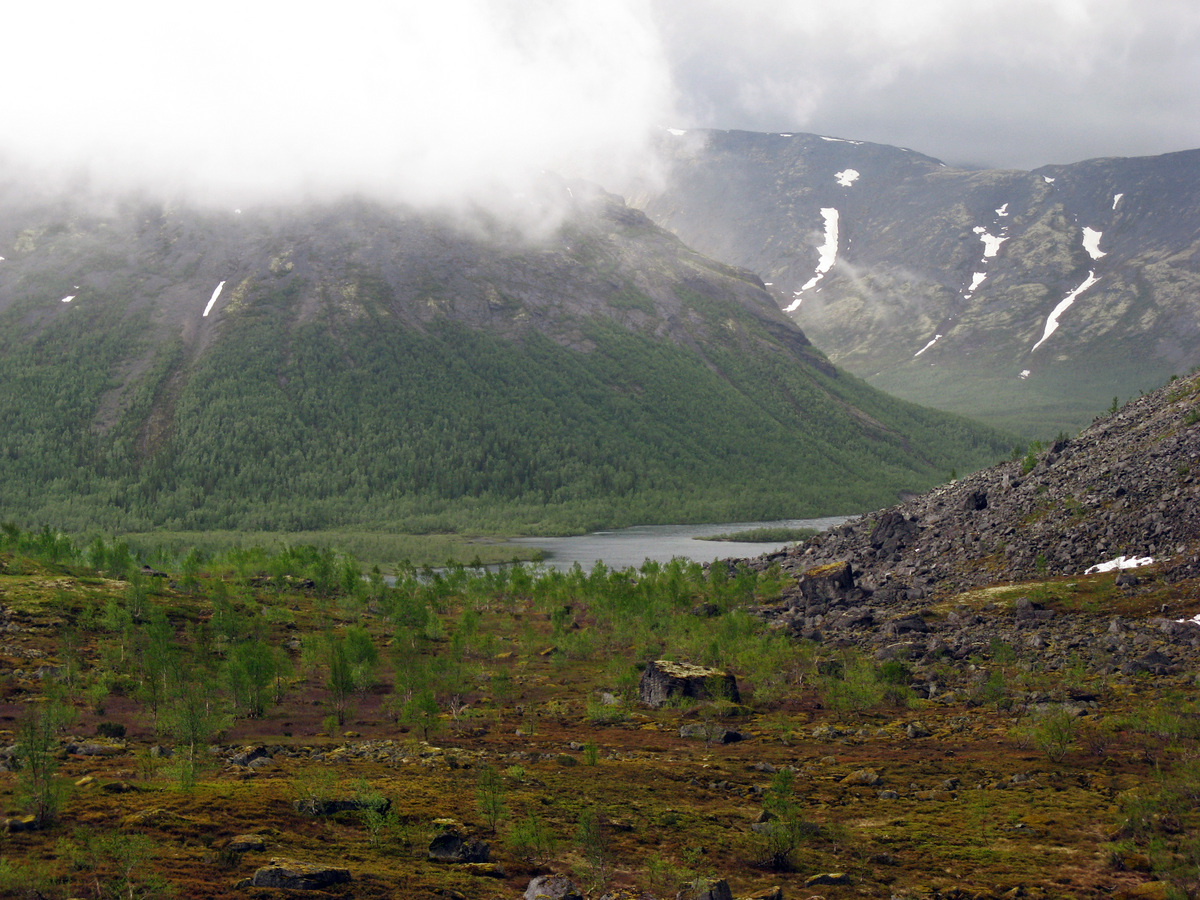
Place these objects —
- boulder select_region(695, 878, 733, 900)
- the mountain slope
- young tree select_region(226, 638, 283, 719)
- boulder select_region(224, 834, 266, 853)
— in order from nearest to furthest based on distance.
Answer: boulder select_region(695, 878, 733, 900) < boulder select_region(224, 834, 266, 853) < young tree select_region(226, 638, 283, 719) < the mountain slope

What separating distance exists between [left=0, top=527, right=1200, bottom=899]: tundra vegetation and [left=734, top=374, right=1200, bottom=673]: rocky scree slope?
249cm

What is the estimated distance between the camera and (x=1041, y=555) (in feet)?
270

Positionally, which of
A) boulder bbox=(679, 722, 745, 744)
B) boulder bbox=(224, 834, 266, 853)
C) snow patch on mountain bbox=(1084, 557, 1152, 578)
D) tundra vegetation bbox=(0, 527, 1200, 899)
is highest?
snow patch on mountain bbox=(1084, 557, 1152, 578)

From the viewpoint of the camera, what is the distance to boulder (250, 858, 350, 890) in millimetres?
26469

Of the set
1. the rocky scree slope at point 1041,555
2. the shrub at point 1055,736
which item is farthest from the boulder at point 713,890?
the rocky scree slope at point 1041,555

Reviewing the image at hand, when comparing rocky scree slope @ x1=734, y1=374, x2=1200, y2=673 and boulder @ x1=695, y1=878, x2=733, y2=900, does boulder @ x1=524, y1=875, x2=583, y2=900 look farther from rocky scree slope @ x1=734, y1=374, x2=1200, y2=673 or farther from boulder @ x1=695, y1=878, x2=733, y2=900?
rocky scree slope @ x1=734, y1=374, x2=1200, y2=673

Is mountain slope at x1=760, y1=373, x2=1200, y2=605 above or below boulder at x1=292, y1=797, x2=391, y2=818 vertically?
above

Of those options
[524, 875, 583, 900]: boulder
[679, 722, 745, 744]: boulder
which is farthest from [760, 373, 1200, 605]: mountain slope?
[524, 875, 583, 900]: boulder

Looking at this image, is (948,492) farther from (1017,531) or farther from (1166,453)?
(1166,453)

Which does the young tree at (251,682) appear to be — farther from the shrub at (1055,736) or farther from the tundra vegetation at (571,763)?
the shrub at (1055,736)

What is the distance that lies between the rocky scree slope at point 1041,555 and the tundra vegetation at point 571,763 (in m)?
2.49

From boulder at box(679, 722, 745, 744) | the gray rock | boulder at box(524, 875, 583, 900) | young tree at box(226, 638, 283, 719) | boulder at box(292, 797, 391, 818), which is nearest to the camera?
boulder at box(524, 875, 583, 900)

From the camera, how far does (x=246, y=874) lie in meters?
27.6

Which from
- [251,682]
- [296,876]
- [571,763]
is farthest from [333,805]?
[251,682]
